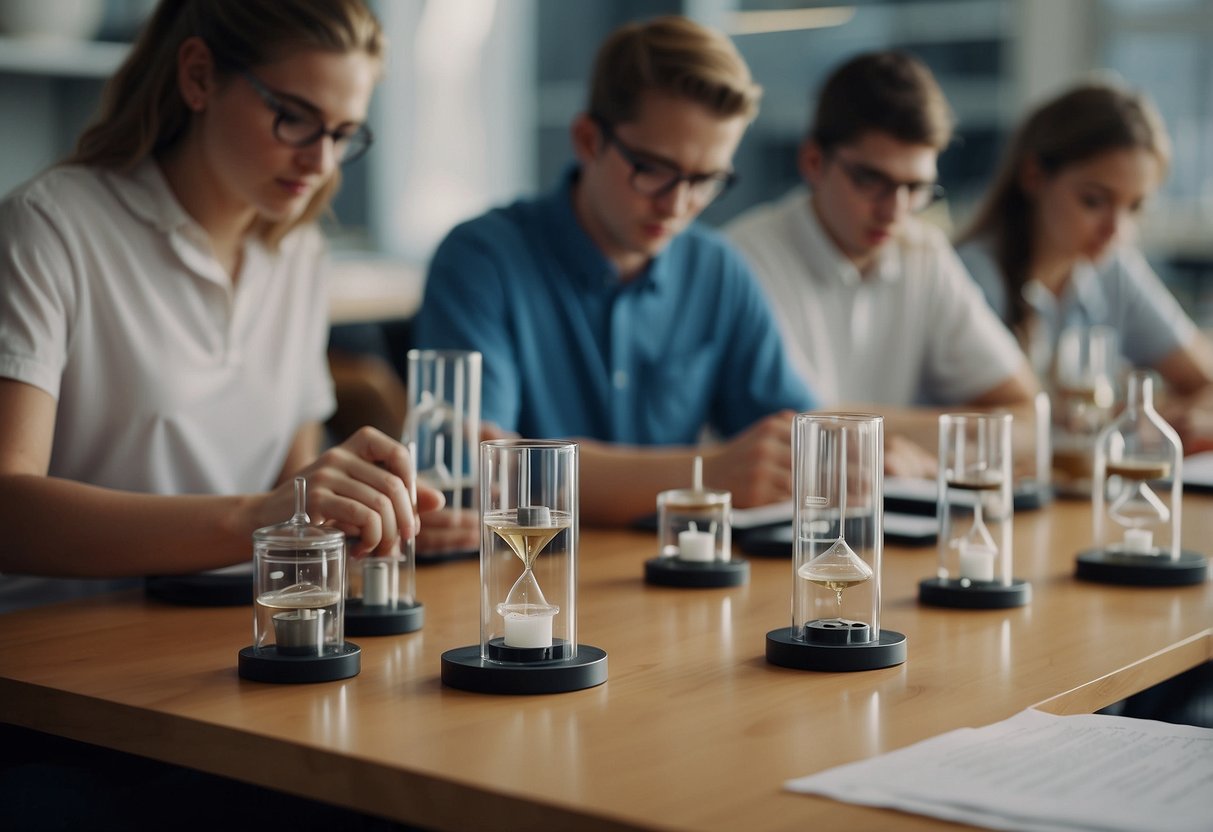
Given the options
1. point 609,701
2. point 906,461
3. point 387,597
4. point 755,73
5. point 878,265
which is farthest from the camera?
point 755,73

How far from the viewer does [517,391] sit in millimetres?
2539

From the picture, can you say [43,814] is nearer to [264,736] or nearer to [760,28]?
[264,736]

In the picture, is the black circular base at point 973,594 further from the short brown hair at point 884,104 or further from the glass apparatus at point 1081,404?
the short brown hair at point 884,104

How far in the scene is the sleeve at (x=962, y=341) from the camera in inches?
128

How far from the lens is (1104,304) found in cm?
369

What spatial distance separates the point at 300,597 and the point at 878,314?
6.98 feet

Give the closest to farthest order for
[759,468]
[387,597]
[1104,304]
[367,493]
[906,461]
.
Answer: [367,493], [387,597], [759,468], [906,461], [1104,304]

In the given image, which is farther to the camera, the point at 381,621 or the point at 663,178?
the point at 663,178

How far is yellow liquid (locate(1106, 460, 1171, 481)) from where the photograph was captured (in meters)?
1.85

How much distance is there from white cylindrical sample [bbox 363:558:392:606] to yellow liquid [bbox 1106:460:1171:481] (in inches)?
37.6

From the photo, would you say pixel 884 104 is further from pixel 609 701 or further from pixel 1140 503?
pixel 609 701

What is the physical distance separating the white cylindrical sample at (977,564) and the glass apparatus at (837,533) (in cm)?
31

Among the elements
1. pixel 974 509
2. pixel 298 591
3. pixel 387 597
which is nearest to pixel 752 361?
pixel 974 509

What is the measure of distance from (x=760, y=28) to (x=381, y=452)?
5.10 meters
